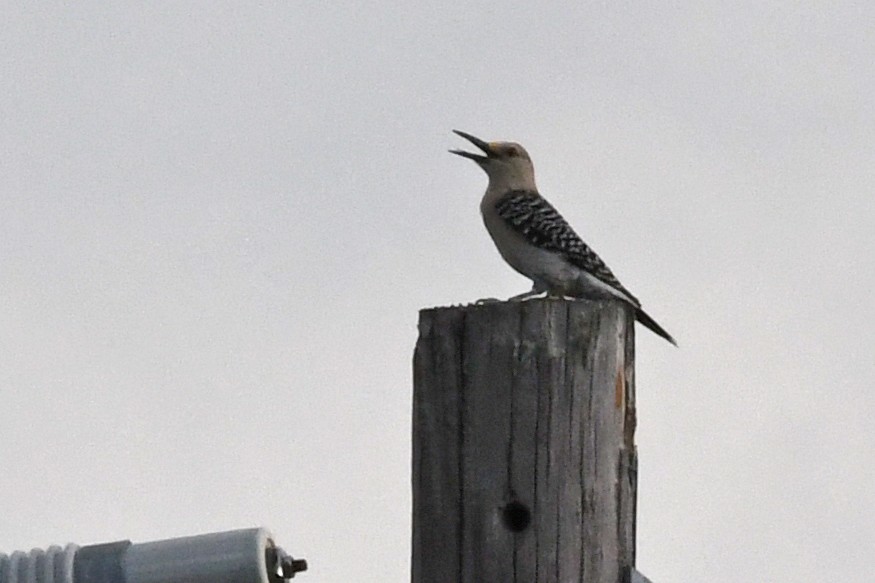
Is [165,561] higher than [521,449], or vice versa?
[521,449]

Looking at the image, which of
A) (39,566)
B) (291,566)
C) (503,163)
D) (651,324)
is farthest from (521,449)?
(503,163)

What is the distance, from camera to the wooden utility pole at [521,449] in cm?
491

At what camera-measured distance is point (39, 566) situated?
4793 millimetres

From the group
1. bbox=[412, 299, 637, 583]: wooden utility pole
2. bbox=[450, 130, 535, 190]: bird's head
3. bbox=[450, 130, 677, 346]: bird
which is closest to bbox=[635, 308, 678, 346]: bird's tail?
bbox=[450, 130, 677, 346]: bird

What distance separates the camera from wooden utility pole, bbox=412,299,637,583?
4906 millimetres

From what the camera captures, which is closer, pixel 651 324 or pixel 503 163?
pixel 651 324

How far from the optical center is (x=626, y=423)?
513 centimetres

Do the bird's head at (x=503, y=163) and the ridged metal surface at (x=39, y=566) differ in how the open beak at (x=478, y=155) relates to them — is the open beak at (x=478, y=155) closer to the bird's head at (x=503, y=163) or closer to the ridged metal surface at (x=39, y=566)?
the bird's head at (x=503, y=163)

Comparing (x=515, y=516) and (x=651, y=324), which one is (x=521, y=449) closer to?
(x=515, y=516)

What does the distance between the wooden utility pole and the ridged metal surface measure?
3.16ft

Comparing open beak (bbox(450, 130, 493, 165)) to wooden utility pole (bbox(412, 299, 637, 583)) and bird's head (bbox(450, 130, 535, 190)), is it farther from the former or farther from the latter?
wooden utility pole (bbox(412, 299, 637, 583))

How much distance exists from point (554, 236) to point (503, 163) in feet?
3.87

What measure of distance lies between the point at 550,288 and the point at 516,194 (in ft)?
3.10

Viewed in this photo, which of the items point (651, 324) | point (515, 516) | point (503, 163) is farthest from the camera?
point (503, 163)
